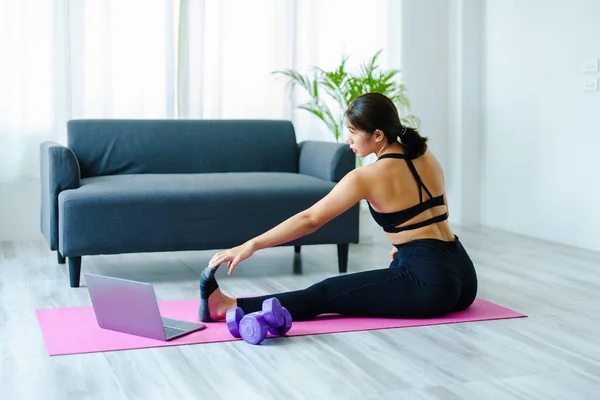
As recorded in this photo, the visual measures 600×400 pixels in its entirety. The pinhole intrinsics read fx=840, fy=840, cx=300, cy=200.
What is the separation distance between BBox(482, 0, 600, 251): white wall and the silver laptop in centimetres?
284

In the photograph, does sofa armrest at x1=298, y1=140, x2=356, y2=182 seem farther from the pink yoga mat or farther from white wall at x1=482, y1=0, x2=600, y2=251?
white wall at x1=482, y1=0, x2=600, y2=251

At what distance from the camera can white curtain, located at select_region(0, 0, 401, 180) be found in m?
5.05

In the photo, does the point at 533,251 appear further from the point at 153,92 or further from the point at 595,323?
the point at 153,92

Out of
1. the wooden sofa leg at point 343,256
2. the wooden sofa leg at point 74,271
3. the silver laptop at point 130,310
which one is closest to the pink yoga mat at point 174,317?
the silver laptop at point 130,310

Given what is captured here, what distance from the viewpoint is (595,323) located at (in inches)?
119

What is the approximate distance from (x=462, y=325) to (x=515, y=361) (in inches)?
17.7

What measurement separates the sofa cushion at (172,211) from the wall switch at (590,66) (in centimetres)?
174

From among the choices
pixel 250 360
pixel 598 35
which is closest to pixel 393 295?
pixel 250 360

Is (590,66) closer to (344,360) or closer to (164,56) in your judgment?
(164,56)

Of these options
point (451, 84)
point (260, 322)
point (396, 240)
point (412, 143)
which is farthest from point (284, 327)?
point (451, 84)

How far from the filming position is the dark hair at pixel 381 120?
2912 mm

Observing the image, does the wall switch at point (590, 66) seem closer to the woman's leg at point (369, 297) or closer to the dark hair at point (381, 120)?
the dark hair at point (381, 120)

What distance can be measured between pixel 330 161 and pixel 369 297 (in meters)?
1.36

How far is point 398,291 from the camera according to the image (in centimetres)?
295
